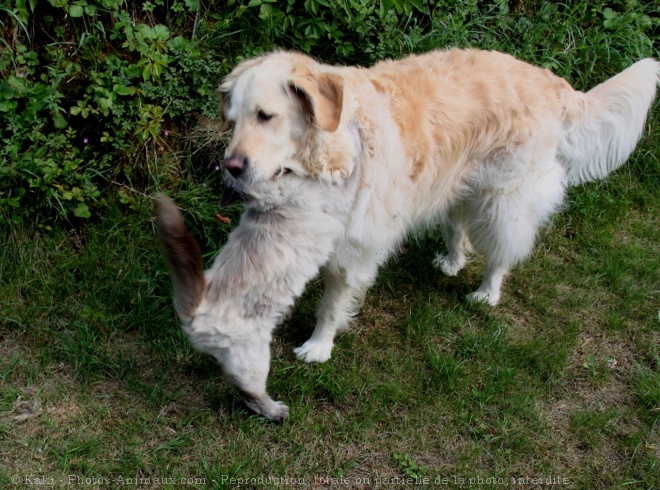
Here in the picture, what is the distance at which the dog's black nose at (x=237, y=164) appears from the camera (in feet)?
7.40

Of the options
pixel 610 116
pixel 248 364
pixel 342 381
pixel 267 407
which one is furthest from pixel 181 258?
pixel 610 116

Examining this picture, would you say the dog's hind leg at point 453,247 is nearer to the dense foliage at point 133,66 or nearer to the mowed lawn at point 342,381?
the mowed lawn at point 342,381

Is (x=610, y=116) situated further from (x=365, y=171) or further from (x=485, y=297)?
(x=365, y=171)

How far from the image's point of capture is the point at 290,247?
2447 millimetres

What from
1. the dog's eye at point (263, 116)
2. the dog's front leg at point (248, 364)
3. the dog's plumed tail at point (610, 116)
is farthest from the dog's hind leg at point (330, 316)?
the dog's plumed tail at point (610, 116)

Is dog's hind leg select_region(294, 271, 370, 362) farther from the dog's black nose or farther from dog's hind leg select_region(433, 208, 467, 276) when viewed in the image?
the dog's black nose

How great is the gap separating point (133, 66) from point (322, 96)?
5.20ft

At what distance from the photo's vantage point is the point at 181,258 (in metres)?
2.25

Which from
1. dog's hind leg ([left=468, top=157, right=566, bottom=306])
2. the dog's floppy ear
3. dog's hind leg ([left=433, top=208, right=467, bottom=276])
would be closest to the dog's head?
the dog's floppy ear

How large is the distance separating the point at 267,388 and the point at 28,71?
7.19 feet

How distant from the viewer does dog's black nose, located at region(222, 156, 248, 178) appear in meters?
2.26

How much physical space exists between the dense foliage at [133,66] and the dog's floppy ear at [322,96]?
56.0 inches

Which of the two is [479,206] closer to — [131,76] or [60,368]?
[131,76]

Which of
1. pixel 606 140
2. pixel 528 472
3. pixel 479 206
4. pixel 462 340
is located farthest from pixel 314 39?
pixel 528 472
